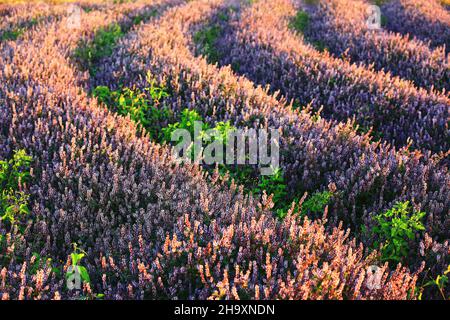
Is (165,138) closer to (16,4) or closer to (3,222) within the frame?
(3,222)

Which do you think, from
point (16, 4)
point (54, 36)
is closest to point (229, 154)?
point (54, 36)

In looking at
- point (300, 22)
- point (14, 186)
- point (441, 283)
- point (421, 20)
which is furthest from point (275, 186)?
point (421, 20)

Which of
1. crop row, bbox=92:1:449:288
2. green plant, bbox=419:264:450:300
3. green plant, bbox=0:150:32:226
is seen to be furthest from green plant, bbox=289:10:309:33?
green plant, bbox=419:264:450:300

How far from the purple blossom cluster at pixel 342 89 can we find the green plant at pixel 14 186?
3.06 metres

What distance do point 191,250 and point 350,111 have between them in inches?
127

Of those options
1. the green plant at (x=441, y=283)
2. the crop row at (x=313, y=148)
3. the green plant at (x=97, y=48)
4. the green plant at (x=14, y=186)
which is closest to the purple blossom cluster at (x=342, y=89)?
the crop row at (x=313, y=148)

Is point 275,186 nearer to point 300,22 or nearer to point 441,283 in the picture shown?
point 441,283

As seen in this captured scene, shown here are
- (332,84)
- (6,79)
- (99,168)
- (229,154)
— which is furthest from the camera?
(332,84)

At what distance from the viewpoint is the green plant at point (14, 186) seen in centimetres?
289

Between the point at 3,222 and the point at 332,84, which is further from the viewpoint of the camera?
the point at 332,84

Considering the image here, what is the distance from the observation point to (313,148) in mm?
3881

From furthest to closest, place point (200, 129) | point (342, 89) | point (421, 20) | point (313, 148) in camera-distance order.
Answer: point (421, 20), point (342, 89), point (200, 129), point (313, 148)

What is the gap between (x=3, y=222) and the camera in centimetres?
293

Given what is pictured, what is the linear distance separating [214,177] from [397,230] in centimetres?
132
